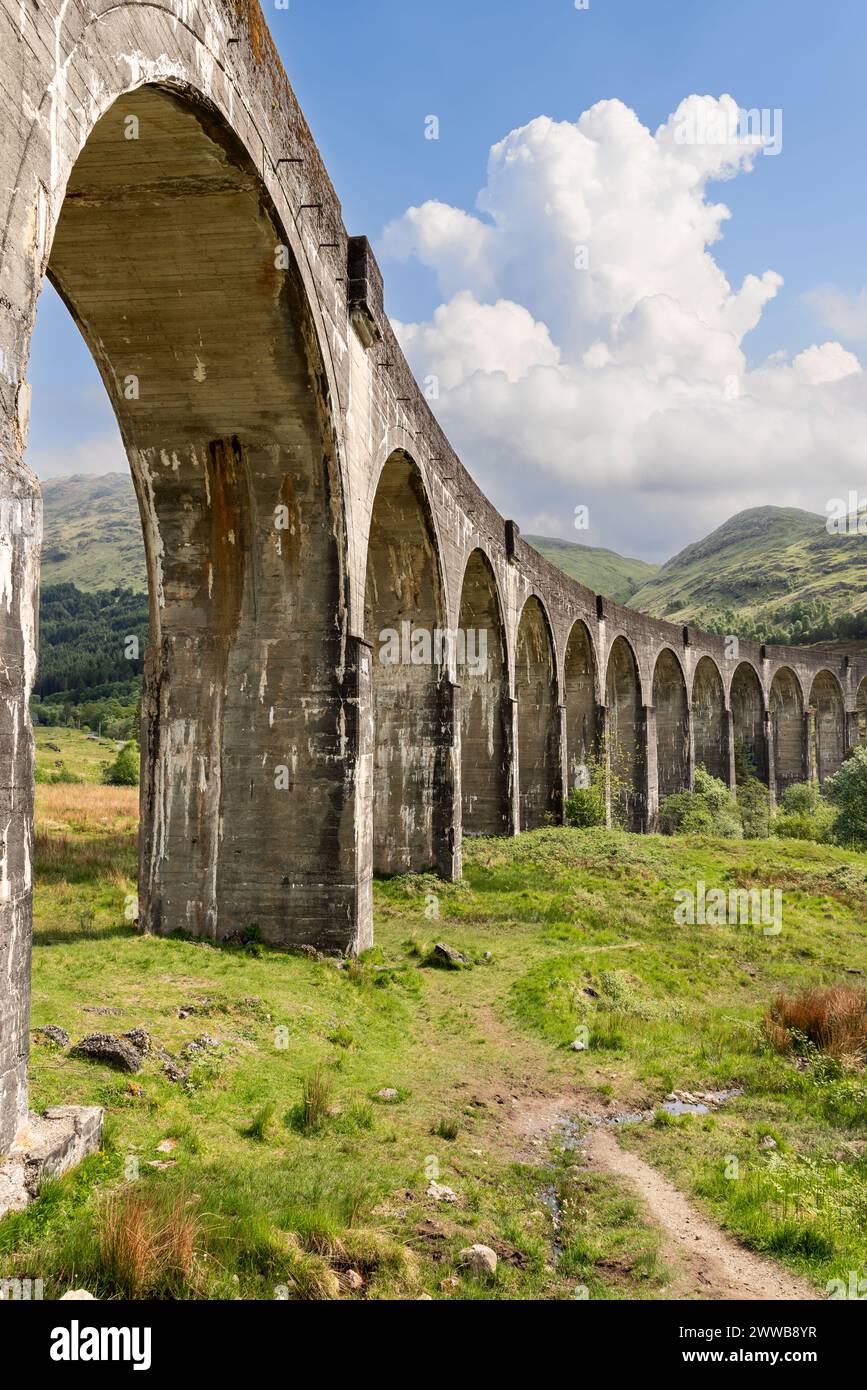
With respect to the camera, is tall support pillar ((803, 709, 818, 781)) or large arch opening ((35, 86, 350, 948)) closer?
large arch opening ((35, 86, 350, 948))

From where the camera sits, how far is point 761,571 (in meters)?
122

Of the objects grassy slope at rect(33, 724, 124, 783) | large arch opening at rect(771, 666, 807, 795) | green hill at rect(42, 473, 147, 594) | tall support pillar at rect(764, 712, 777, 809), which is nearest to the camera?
grassy slope at rect(33, 724, 124, 783)

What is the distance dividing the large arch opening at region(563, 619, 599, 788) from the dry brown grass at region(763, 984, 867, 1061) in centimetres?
1846

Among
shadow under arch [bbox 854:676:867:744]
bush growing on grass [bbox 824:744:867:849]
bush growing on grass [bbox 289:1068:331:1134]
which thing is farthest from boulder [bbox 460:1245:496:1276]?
shadow under arch [bbox 854:676:867:744]

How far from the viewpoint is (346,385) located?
10484 mm

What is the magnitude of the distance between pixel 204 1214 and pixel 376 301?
10.8m

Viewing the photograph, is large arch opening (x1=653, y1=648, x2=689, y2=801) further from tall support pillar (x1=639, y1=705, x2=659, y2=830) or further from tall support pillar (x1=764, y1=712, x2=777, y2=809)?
tall support pillar (x1=764, y1=712, x2=777, y2=809)

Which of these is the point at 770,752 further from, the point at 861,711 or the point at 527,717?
the point at 527,717

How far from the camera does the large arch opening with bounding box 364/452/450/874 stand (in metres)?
15.3
